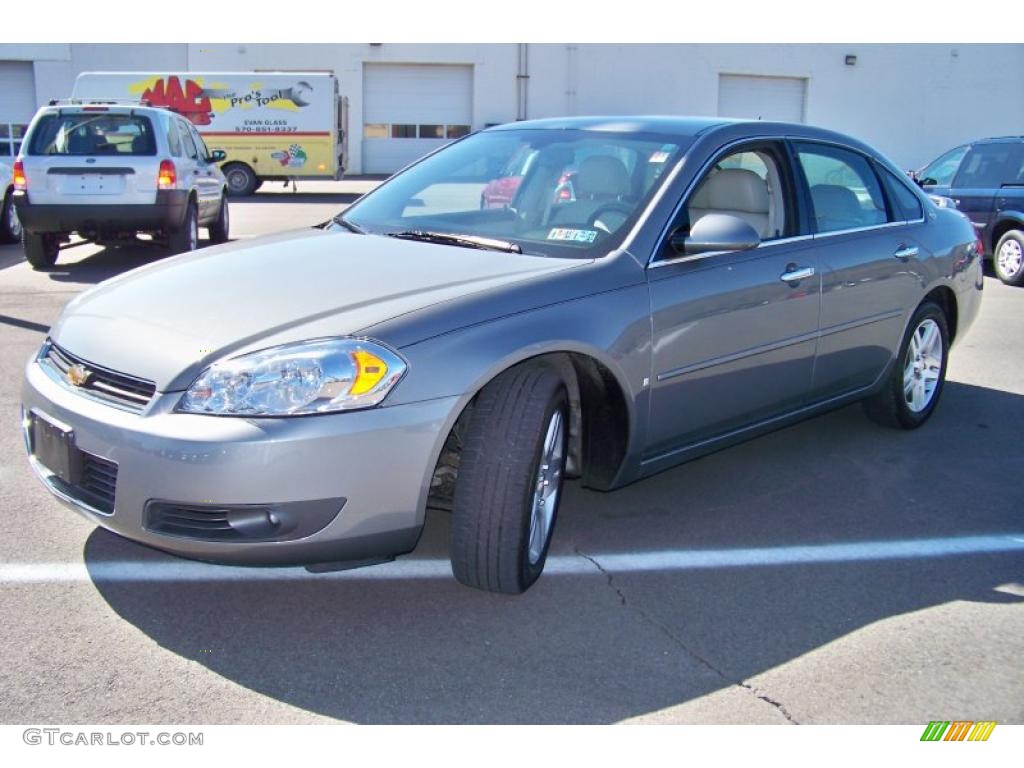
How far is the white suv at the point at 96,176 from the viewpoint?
1116 cm

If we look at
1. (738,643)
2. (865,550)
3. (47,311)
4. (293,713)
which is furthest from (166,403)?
(47,311)

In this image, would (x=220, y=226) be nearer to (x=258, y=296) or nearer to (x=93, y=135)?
(x=93, y=135)

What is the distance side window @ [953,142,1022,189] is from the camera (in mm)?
11758

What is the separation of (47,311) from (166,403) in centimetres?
641

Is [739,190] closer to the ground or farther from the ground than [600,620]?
farther from the ground

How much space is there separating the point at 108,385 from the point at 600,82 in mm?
32248

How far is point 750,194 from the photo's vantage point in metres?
4.84

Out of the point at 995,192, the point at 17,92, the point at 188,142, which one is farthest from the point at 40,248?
the point at 17,92

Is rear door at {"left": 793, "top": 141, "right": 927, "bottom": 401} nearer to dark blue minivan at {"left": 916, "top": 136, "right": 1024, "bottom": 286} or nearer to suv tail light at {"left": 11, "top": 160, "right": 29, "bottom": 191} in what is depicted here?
dark blue minivan at {"left": 916, "top": 136, "right": 1024, "bottom": 286}

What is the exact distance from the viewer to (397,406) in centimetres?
319

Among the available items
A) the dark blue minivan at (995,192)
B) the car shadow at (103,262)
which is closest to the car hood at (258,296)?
the car shadow at (103,262)

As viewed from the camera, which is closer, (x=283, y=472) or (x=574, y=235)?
(x=283, y=472)

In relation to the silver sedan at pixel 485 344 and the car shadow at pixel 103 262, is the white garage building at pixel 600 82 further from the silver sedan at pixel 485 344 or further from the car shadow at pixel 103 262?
the silver sedan at pixel 485 344
